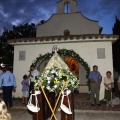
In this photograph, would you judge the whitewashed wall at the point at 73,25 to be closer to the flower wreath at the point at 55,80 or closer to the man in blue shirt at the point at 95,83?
the man in blue shirt at the point at 95,83

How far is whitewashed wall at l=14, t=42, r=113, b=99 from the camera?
470 inches

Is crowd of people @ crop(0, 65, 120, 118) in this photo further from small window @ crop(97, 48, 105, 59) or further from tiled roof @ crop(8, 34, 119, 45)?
tiled roof @ crop(8, 34, 119, 45)

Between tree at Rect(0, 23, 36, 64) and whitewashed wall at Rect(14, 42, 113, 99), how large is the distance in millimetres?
17476

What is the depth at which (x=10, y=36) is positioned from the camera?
37625 millimetres

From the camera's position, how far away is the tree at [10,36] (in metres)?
31.2

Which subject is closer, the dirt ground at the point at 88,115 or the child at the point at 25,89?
the dirt ground at the point at 88,115

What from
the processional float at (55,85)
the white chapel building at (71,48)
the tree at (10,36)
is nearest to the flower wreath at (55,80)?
the processional float at (55,85)

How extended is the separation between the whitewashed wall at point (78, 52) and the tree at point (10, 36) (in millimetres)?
17476

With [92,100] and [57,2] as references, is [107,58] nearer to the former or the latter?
[92,100]

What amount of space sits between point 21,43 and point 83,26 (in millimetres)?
8562

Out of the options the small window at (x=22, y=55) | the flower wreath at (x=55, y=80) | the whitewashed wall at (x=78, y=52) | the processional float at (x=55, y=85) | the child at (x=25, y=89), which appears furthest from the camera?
the small window at (x=22, y=55)

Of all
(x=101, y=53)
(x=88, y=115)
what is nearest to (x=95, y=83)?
(x=88, y=115)

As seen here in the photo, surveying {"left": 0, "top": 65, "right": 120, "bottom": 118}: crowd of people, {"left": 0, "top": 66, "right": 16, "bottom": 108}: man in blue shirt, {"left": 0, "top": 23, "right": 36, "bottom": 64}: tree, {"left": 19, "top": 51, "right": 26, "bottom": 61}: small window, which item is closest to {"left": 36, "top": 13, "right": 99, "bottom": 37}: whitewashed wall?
{"left": 19, "top": 51, "right": 26, "bottom": 61}: small window

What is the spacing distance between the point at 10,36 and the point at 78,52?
89.5 feet
